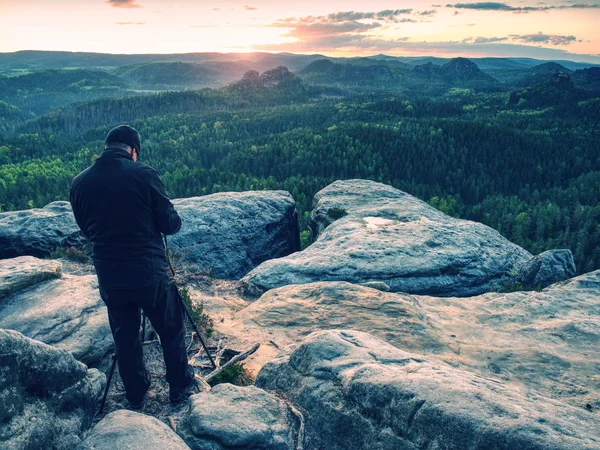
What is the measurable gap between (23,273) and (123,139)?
21.5 feet

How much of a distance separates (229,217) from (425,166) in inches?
2232

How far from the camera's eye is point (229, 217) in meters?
20.4

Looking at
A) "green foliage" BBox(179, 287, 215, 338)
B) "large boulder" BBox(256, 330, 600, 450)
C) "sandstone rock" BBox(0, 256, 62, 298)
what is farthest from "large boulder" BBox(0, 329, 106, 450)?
"sandstone rock" BBox(0, 256, 62, 298)

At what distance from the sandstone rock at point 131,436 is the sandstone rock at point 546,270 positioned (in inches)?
558

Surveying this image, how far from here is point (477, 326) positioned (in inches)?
432

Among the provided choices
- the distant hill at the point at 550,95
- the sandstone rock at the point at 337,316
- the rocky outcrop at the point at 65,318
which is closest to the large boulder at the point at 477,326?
the sandstone rock at the point at 337,316

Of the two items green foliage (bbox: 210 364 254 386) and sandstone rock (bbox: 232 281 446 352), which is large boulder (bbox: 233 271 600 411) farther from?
green foliage (bbox: 210 364 254 386)

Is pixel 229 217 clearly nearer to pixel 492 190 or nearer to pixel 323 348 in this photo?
pixel 323 348

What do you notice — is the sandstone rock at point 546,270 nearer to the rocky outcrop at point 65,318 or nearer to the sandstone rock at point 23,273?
the rocky outcrop at point 65,318

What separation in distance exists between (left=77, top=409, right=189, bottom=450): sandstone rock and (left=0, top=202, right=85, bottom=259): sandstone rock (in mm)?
13384

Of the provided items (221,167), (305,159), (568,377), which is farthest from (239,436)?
(221,167)

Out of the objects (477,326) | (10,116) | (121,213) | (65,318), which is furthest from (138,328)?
(10,116)

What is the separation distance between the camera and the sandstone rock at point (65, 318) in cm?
811

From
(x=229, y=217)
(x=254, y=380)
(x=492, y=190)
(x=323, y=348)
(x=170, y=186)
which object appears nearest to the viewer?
(x=323, y=348)
